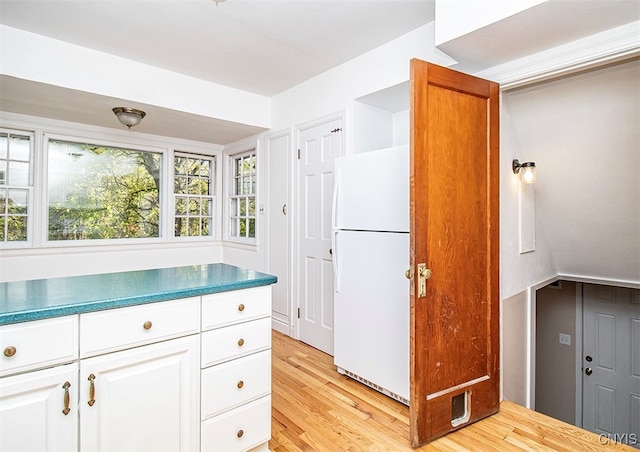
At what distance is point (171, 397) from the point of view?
1.48 m

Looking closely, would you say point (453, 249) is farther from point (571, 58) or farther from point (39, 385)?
point (39, 385)

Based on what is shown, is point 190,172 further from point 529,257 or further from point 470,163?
point 529,257

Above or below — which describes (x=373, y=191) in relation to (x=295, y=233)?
above

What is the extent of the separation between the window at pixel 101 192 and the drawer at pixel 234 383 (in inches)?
122

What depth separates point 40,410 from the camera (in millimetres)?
1203

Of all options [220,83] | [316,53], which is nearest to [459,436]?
[316,53]

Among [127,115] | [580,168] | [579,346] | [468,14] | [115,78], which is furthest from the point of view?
[579,346]

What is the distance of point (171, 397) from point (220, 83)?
3.08 meters

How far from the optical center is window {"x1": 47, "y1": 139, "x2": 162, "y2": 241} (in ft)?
12.0

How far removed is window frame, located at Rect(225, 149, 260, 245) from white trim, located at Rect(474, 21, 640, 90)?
2.74 m

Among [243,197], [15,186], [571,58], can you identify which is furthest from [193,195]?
[571,58]

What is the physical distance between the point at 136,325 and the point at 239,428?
0.74 meters

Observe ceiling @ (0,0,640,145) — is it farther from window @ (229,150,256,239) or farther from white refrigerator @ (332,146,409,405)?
window @ (229,150,256,239)

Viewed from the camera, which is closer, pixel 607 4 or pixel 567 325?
pixel 607 4
